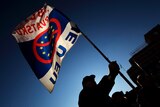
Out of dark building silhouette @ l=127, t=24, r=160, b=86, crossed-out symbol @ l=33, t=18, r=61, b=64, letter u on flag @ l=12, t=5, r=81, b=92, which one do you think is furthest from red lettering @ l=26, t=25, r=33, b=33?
dark building silhouette @ l=127, t=24, r=160, b=86

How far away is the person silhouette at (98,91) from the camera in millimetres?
5883

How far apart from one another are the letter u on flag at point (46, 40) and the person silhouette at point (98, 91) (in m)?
2.92

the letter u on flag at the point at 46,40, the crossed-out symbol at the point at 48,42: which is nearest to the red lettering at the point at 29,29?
the letter u on flag at the point at 46,40

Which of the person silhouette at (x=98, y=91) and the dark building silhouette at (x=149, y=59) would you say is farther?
the dark building silhouette at (x=149, y=59)

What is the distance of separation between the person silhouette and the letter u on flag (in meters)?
2.92

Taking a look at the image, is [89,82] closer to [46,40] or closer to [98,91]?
[98,91]

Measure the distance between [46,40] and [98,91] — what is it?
414 centimetres

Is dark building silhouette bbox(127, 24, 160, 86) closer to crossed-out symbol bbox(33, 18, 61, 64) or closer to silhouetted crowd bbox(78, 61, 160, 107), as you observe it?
crossed-out symbol bbox(33, 18, 61, 64)

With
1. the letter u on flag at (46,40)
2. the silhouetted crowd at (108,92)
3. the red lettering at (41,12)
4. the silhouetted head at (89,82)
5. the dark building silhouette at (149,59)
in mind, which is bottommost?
the dark building silhouette at (149,59)

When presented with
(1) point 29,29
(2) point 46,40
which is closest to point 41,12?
(1) point 29,29

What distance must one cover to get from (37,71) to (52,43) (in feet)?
3.83

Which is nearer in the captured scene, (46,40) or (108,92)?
(108,92)

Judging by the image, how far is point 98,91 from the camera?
19.6ft

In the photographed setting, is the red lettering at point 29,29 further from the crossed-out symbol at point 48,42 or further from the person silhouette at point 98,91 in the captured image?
the person silhouette at point 98,91
